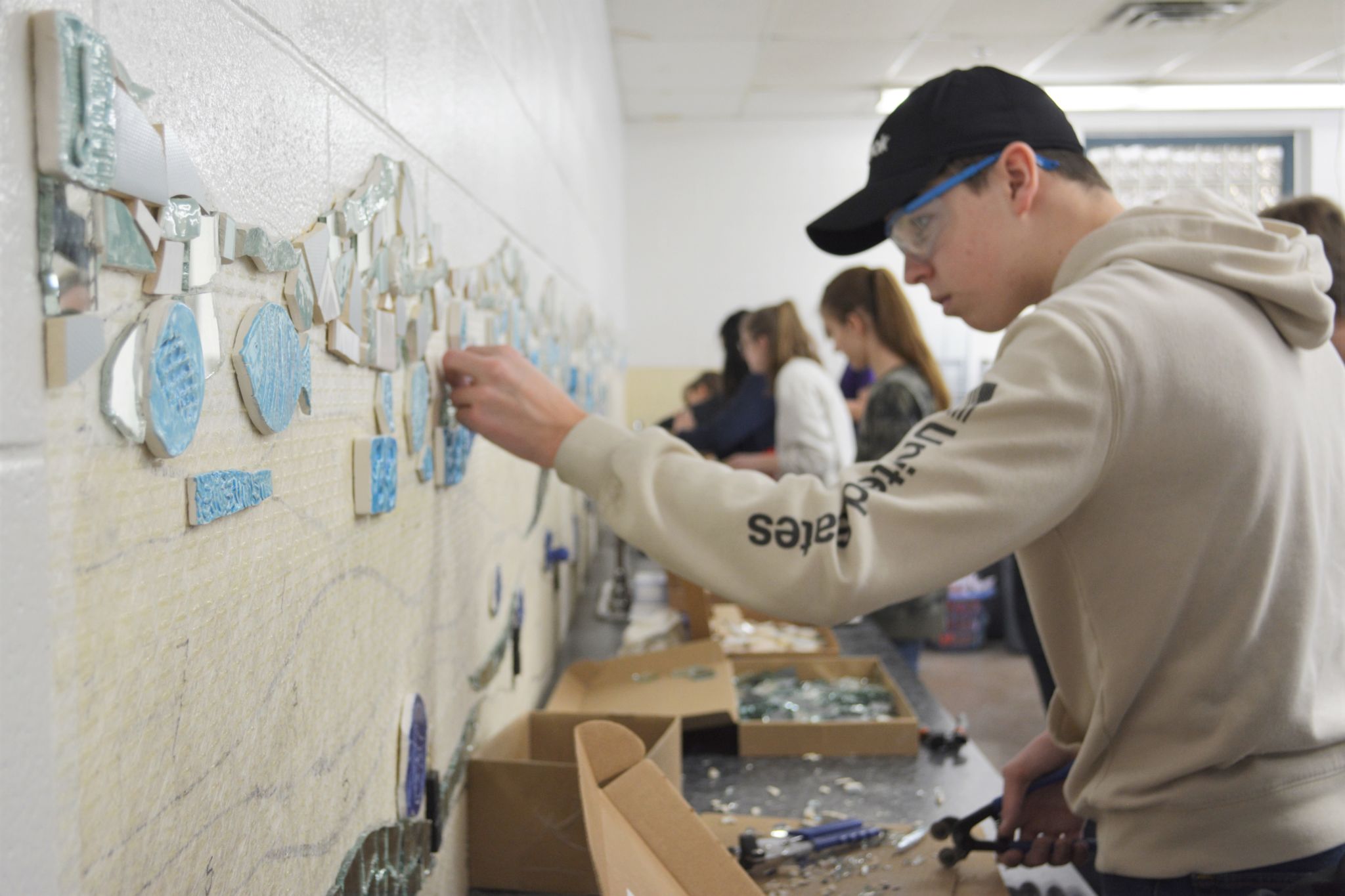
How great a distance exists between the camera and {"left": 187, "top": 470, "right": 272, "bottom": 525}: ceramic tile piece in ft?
1.61

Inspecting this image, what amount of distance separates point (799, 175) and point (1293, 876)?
6.29 meters

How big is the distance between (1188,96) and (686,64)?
3.16 m

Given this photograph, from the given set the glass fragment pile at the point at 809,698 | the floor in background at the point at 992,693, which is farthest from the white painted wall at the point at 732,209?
the glass fragment pile at the point at 809,698

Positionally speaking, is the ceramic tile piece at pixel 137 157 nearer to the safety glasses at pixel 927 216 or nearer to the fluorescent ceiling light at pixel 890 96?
the safety glasses at pixel 927 216

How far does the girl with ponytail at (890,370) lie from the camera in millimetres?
2506

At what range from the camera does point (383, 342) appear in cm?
82

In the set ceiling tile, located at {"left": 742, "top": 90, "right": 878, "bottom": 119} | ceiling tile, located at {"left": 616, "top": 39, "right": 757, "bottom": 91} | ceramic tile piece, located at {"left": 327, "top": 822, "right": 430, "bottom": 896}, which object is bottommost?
ceramic tile piece, located at {"left": 327, "top": 822, "right": 430, "bottom": 896}

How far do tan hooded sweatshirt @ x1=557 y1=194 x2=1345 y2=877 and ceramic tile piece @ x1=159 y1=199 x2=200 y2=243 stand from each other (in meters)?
0.51

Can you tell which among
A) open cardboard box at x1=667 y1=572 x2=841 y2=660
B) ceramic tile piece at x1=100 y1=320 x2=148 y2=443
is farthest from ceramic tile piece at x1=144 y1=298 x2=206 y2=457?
open cardboard box at x1=667 y1=572 x2=841 y2=660

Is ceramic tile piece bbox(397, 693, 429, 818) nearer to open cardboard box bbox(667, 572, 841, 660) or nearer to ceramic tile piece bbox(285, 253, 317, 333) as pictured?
ceramic tile piece bbox(285, 253, 317, 333)

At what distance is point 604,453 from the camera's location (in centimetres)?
97

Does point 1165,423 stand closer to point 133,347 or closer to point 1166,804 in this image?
point 1166,804

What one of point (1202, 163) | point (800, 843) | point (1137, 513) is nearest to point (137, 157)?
point (1137, 513)

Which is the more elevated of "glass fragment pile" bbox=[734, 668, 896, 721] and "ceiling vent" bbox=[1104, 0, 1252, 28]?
"ceiling vent" bbox=[1104, 0, 1252, 28]
